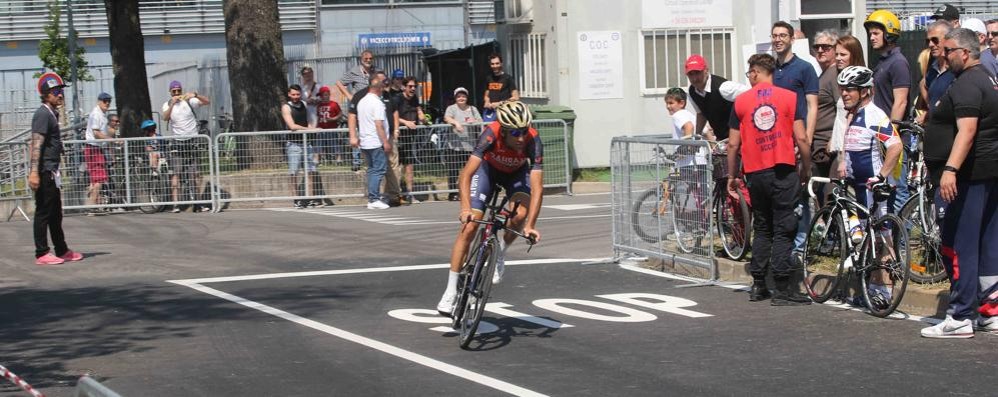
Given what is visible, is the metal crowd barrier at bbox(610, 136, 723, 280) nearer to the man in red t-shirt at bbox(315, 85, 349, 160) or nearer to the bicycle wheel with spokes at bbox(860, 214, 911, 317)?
the bicycle wheel with spokes at bbox(860, 214, 911, 317)

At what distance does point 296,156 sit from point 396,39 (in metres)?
27.6

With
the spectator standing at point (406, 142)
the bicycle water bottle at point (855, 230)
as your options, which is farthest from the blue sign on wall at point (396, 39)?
the bicycle water bottle at point (855, 230)

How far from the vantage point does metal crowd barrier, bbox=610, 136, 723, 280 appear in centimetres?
1253

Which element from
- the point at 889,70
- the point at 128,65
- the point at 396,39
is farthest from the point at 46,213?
the point at 396,39

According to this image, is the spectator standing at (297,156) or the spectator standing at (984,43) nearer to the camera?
the spectator standing at (984,43)

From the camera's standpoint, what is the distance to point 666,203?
43.1 ft

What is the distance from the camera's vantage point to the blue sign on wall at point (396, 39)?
48.0 meters

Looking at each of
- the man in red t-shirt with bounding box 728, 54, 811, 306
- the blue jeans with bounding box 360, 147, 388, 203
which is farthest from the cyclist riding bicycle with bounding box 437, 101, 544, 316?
the blue jeans with bounding box 360, 147, 388, 203

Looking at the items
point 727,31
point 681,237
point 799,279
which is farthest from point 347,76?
point 799,279

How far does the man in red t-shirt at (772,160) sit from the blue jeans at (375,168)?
10023 mm

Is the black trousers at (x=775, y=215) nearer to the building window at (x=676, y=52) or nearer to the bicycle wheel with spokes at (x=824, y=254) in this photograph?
the bicycle wheel with spokes at (x=824, y=254)

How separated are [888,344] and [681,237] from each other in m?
3.90

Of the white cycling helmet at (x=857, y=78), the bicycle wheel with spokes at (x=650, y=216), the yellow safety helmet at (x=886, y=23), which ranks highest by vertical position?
the yellow safety helmet at (x=886, y=23)

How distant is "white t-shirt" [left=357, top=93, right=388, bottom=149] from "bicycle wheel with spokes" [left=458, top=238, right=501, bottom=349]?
10.7 metres
